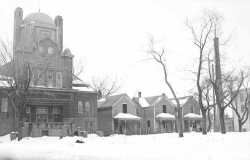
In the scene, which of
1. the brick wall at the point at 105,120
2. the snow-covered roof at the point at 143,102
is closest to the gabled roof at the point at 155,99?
the snow-covered roof at the point at 143,102

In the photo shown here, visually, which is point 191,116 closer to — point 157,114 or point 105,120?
point 157,114

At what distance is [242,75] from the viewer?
43.3 metres

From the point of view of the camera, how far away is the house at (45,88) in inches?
1448

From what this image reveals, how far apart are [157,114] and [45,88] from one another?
2357 centimetres

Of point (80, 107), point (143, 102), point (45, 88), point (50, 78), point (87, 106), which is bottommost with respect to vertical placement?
point (80, 107)

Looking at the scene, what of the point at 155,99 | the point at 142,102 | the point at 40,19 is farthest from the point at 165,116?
the point at 40,19

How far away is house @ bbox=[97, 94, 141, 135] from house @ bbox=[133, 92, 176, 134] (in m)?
2.76

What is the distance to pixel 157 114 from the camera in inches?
2258

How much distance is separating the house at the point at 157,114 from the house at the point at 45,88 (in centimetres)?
1464

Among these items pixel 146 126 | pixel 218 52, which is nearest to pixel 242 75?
pixel 218 52

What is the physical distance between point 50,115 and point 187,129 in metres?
28.5

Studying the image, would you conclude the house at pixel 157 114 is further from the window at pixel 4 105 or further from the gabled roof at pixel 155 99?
the window at pixel 4 105

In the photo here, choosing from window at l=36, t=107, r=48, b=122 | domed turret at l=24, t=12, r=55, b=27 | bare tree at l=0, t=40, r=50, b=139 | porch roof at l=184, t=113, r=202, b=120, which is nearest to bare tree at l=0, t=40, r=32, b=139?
bare tree at l=0, t=40, r=50, b=139

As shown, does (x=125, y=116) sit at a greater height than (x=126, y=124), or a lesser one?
greater
